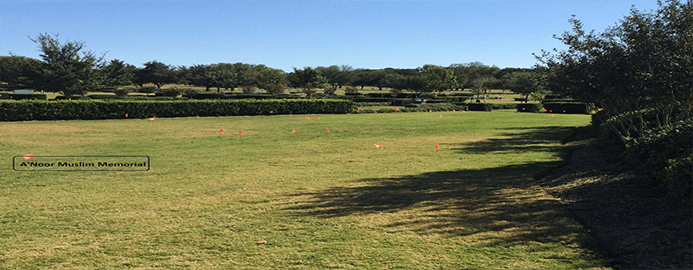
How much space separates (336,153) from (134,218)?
8.72 m

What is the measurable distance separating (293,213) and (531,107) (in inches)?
1696

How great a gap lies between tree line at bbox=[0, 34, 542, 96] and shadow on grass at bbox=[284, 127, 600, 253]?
4.84m

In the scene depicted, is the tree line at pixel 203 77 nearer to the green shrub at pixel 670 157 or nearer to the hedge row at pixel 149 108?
the green shrub at pixel 670 157

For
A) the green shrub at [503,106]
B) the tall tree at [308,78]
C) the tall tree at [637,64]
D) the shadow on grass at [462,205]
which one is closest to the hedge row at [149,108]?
the green shrub at [503,106]

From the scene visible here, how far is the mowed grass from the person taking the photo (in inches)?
229

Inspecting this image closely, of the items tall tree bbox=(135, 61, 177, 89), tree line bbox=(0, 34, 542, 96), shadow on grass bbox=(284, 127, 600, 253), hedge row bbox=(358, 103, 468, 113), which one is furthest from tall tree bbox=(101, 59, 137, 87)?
shadow on grass bbox=(284, 127, 600, 253)

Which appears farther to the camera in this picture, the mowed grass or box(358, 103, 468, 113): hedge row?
box(358, 103, 468, 113): hedge row

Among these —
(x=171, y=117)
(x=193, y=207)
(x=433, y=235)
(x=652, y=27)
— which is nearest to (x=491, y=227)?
(x=433, y=235)

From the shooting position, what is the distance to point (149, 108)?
30.4 meters

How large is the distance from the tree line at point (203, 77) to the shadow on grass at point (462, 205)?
191 inches

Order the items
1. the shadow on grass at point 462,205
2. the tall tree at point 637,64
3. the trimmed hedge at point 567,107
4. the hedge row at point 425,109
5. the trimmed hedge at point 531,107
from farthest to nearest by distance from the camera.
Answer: the trimmed hedge at point 531,107 → the trimmed hedge at point 567,107 → the hedge row at point 425,109 → the tall tree at point 637,64 → the shadow on grass at point 462,205

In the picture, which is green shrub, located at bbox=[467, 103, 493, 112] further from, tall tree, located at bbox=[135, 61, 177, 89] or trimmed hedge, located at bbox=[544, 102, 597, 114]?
tall tree, located at bbox=[135, 61, 177, 89]

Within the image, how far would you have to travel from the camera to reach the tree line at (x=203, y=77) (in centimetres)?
4728

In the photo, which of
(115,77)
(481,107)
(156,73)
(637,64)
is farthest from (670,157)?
(156,73)
